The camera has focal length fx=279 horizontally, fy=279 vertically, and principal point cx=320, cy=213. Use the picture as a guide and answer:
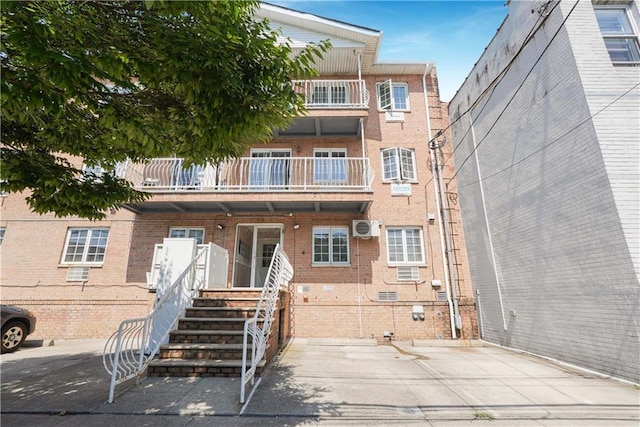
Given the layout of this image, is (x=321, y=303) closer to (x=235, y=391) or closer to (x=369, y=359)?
(x=369, y=359)

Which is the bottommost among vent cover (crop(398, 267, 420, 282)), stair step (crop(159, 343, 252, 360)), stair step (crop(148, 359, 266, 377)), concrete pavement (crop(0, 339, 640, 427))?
concrete pavement (crop(0, 339, 640, 427))

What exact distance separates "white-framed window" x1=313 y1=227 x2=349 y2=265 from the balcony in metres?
0.73

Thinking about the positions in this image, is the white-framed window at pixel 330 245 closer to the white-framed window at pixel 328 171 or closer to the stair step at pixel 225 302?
the white-framed window at pixel 328 171

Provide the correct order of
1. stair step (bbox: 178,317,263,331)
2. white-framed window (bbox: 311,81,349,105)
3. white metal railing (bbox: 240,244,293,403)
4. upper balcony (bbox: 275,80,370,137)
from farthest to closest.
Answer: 1. white-framed window (bbox: 311,81,349,105)
2. upper balcony (bbox: 275,80,370,137)
3. stair step (bbox: 178,317,263,331)
4. white metal railing (bbox: 240,244,293,403)

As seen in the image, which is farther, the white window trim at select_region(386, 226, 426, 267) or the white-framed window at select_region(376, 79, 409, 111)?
the white-framed window at select_region(376, 79, 409, 111)

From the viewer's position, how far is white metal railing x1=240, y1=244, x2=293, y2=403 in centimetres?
394

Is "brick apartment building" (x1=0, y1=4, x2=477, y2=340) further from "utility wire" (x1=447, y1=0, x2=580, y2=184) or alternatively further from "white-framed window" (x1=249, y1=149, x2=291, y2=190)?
"utility wire" (x1=447, y1=0, x2=580, y2=184)

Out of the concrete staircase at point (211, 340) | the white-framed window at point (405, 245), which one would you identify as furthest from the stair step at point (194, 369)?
the white-framed window at point (405, 245)

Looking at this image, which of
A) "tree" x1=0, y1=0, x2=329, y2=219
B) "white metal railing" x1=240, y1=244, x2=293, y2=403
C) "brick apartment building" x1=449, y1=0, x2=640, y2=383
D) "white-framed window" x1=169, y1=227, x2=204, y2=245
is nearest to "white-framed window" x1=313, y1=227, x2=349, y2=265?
"white metal railing" x1=240, y1=244, x2=293, y2=403

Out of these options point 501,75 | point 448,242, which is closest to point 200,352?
point 448,242

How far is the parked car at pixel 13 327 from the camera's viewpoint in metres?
6.84

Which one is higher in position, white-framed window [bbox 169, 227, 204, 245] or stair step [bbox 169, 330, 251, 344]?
white-framed window [bbox 169, 227, 204, 245]

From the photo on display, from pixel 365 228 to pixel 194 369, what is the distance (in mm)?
6081

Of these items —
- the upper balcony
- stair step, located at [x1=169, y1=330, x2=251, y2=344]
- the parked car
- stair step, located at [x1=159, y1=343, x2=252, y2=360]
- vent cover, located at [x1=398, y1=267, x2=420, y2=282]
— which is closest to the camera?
stair step, located at [x1=159, y1=343, x2=252, y2=360]
